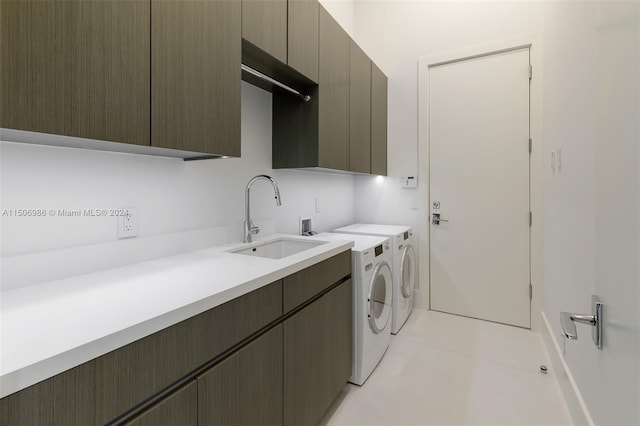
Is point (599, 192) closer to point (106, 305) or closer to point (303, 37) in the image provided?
point (303, 37)

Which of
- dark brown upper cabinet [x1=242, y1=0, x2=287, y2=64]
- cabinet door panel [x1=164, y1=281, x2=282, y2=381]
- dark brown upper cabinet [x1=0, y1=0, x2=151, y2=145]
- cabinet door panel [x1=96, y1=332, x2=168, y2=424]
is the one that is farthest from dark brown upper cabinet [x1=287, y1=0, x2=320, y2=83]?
cabinet door panel [x1=96, y1=332, x2=168, y2=424]

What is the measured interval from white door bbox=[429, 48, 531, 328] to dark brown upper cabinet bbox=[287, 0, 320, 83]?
1.60 metres

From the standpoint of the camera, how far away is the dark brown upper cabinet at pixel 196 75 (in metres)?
1.08

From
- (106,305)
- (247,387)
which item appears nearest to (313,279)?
(247,387)

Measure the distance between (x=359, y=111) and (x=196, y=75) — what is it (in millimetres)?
1647

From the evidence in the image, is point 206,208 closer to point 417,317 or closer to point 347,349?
point 347,349

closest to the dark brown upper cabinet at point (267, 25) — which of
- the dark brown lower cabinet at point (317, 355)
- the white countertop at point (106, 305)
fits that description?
the white countertop at point (106, 305)

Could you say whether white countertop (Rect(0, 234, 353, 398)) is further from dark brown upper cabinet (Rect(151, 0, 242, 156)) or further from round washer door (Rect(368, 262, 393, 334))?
round washer door (Rect(368, 262, 393, 334))

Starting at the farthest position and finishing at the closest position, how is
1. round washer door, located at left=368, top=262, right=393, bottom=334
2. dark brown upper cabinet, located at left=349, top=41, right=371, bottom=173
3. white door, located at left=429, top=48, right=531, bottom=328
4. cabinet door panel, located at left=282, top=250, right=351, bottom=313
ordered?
white door, located at left=429, top=48, right=531, bottom=328
dark brown upper cabinet, located at left=349, top=41, right=371, bottom=173
round washer door, located at left=368, top=262, right=393, bottom=334
cabinet door panel, located at left=282, top=250, right=351, bottom=313

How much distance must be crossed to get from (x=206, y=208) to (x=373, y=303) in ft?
3.80

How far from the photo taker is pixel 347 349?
186 centimetres

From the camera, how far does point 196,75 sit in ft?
3.94

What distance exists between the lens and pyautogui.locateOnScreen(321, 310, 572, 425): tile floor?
5.62ft

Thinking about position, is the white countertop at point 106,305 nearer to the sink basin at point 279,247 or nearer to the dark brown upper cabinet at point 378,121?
the sink basin at point 279,247
